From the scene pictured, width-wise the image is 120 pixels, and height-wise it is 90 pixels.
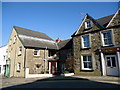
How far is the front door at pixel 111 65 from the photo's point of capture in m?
14.3

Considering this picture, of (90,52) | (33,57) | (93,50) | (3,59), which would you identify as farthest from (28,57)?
(3,59)

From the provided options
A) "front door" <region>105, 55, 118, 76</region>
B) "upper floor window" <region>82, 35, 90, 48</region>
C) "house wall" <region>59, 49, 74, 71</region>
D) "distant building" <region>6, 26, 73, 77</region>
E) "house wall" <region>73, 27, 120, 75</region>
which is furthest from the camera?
"house wall" <region>59, 49, 74, 71</region>

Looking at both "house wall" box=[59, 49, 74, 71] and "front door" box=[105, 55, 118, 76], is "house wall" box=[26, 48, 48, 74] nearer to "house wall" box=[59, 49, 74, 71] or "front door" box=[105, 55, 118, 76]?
"house wall" box=[59, 49, 74, 71]

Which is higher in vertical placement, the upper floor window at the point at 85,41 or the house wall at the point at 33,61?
the upper floor window at the point at 85,41

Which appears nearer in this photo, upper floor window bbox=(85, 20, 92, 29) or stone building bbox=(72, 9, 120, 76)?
stone building bbox=(72, 9, 120, 76)

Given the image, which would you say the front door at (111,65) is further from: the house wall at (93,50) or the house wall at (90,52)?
the house wall at (90,52)

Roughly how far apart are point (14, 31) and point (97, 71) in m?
18.7

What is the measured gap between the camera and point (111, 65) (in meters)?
14.7

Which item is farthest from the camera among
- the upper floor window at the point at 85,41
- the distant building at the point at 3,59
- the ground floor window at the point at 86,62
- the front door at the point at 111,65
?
the distant building at the point at 3,59

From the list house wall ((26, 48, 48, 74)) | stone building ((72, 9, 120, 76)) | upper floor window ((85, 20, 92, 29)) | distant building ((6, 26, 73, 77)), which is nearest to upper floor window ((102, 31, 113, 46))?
stone building ((72, 9, 120, 76))

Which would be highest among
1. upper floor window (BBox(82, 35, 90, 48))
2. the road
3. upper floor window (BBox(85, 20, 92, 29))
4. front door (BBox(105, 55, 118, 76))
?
upper floor window (BBox(85, 20, 92, 29))

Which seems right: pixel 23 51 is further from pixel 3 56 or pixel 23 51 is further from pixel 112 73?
pixel 3 56

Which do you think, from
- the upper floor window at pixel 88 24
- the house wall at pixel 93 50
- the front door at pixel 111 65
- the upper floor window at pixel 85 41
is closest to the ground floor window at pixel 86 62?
the house wall at pixel 93 50

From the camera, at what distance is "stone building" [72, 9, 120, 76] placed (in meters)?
14.6
